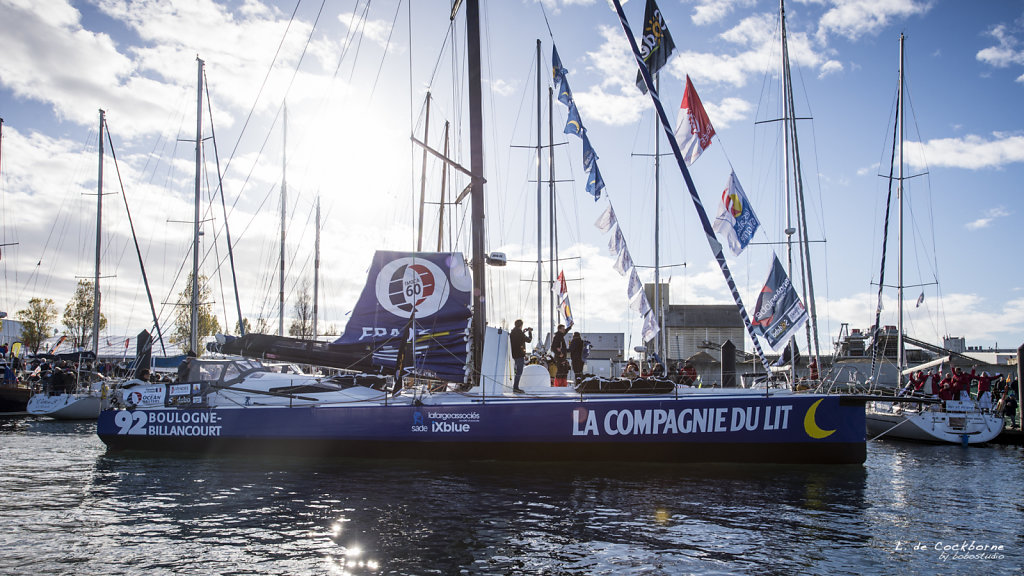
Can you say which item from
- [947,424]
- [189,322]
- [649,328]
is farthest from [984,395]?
[189,322]

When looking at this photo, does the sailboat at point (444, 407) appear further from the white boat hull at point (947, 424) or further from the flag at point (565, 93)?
the white boat hull at point (947, 424)

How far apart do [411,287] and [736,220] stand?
708 centimetres

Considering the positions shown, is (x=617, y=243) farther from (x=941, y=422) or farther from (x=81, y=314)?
(x=81, y=314)

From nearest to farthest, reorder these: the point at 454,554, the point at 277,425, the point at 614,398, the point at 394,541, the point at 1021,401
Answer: the point at 454,554, the point at 394,541, the point at 614,398, the point at 277,425, the point at 1021,401

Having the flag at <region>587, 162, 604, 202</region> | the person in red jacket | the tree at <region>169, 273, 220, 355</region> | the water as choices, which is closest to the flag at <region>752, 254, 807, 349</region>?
the water

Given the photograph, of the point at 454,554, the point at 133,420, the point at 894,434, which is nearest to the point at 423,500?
the point at 454,554

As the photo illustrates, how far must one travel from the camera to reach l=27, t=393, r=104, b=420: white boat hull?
1045 inches

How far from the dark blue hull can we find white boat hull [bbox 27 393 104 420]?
17.0 metres

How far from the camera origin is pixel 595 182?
2022 centimetres

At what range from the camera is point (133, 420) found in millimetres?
15383

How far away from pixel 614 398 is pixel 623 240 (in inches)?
365

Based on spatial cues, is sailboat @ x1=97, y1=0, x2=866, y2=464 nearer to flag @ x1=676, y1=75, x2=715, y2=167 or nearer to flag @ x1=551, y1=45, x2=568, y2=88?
flag @ x1=676, y1=75, x2=715, y2=167

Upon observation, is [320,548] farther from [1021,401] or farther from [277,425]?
[1021,401]

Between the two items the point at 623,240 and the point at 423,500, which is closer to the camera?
the point at 423,500
